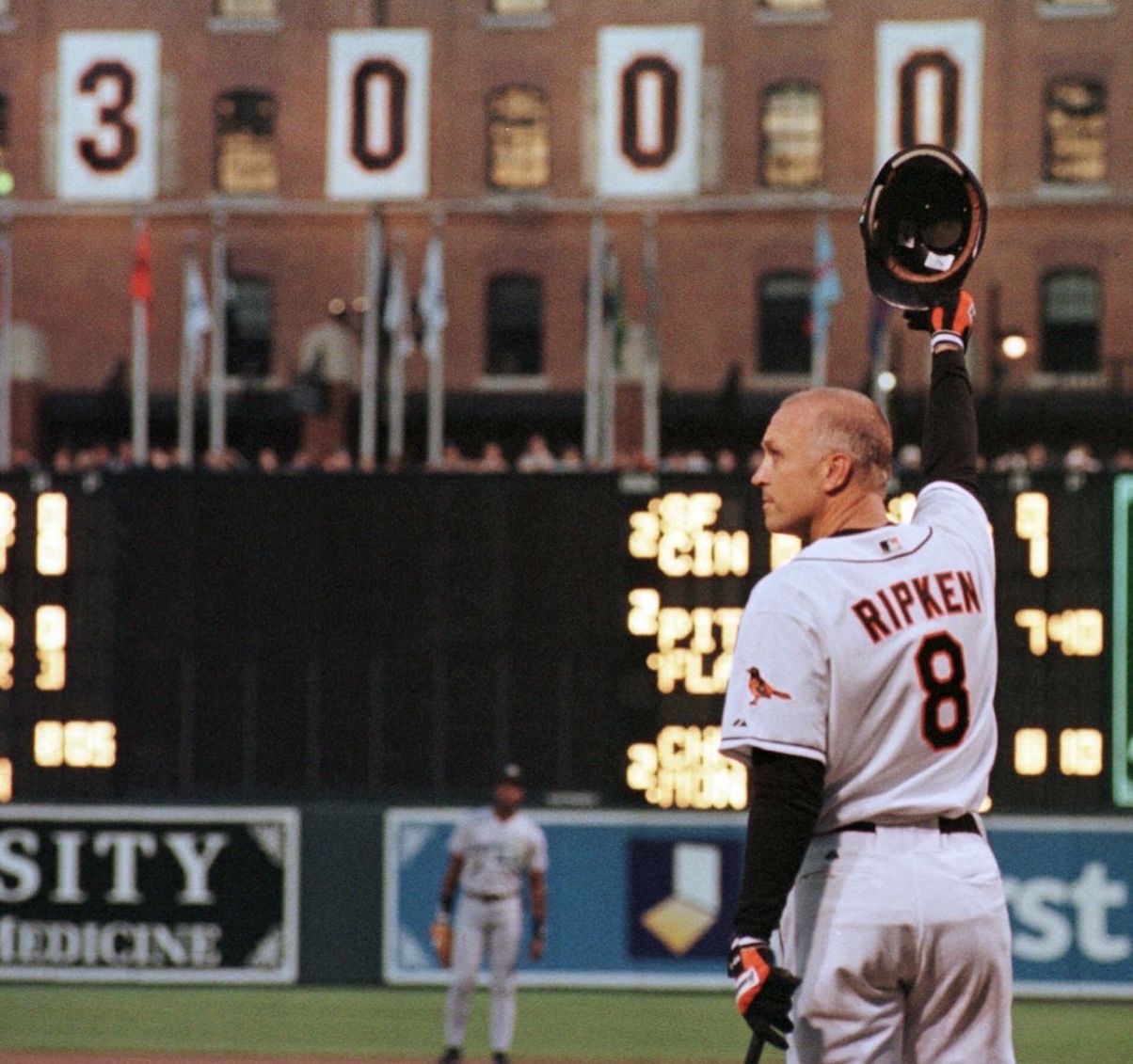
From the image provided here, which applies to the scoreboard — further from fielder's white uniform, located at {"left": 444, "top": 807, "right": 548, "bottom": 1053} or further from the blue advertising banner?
fielder's white uniform, located at {"left": 444, "top": 807, "right": 548, "bottom": 1053}

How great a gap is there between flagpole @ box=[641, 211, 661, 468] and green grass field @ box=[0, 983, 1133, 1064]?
1640 cm

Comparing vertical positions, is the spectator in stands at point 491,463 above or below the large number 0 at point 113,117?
below

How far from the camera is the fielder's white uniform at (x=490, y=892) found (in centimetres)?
1282

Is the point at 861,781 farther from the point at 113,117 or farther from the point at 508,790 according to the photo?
the point at 113,117

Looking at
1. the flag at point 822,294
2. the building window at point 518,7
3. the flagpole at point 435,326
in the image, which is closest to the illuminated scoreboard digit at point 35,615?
the flag at point 822,294

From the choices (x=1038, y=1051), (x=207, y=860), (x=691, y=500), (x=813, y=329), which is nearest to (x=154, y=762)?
(x=207, y=860)

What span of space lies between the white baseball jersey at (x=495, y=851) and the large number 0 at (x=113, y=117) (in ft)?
44.0

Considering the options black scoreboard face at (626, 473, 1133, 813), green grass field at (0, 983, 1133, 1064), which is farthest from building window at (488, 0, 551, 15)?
black scoreboard face at (626, 473, 1133, 813)

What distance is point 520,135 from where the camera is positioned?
38906 mm

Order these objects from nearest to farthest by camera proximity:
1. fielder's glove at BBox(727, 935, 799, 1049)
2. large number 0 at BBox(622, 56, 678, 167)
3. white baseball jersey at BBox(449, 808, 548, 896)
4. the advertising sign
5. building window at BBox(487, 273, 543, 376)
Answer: fielder's glove at BBox(727, 935, 799, 1049) < white baseball jersey at BBox(449, 808, 548, 896) < the advertising sign < large number 0 at BBox(622, 56, 678, 167) < building window at BBox(487, 273, 543, 376)

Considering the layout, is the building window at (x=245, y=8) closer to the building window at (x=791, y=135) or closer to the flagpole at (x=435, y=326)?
the flagpole at (x=435, y=326)

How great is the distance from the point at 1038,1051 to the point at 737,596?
3.11m

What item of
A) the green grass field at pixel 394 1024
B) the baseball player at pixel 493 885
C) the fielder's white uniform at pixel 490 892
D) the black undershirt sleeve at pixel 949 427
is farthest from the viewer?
the green grass field at pixel 394 1024

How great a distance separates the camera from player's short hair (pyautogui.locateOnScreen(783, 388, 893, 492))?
170 inches
